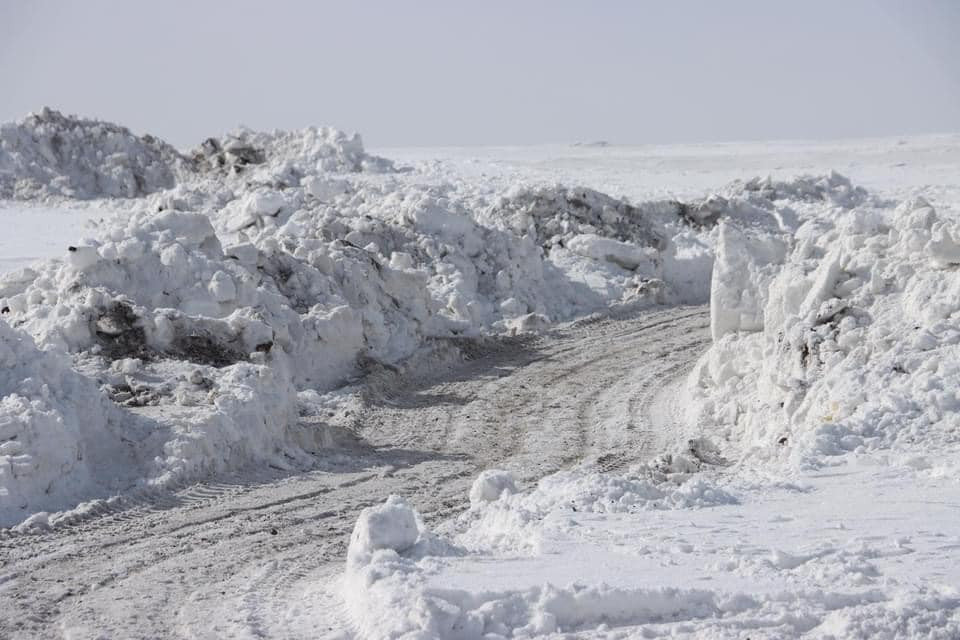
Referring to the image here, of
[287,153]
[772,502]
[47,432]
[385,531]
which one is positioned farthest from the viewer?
[287,153]

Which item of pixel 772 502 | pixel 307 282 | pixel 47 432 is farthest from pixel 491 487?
pixel 307 282

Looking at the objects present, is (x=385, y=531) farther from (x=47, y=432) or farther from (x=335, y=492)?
(x=47, y=432)

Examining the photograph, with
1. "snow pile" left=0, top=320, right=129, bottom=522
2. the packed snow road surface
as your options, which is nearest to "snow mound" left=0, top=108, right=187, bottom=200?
the packed snow road surface

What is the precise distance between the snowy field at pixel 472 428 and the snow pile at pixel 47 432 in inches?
1.0

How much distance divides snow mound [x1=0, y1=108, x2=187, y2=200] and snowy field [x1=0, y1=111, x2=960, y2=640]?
25.7ft

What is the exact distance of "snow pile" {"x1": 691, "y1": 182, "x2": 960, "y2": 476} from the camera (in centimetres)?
871

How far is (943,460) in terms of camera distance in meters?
7.98

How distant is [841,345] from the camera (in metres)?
10.3

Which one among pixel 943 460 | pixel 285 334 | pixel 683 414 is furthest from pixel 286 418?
pixel 943 460

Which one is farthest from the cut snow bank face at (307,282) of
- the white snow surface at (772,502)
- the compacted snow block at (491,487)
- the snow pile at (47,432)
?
the compacted snow block at (491,487)

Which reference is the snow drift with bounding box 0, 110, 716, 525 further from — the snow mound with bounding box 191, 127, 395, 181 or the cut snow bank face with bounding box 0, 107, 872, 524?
the snow mound with bounding box 191, 127, 395, 181

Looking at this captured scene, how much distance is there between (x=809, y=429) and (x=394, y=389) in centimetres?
523

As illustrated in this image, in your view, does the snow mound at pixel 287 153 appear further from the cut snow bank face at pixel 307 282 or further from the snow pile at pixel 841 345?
the snow pile at pixel 841 345

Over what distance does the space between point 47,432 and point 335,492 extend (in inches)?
82.2
